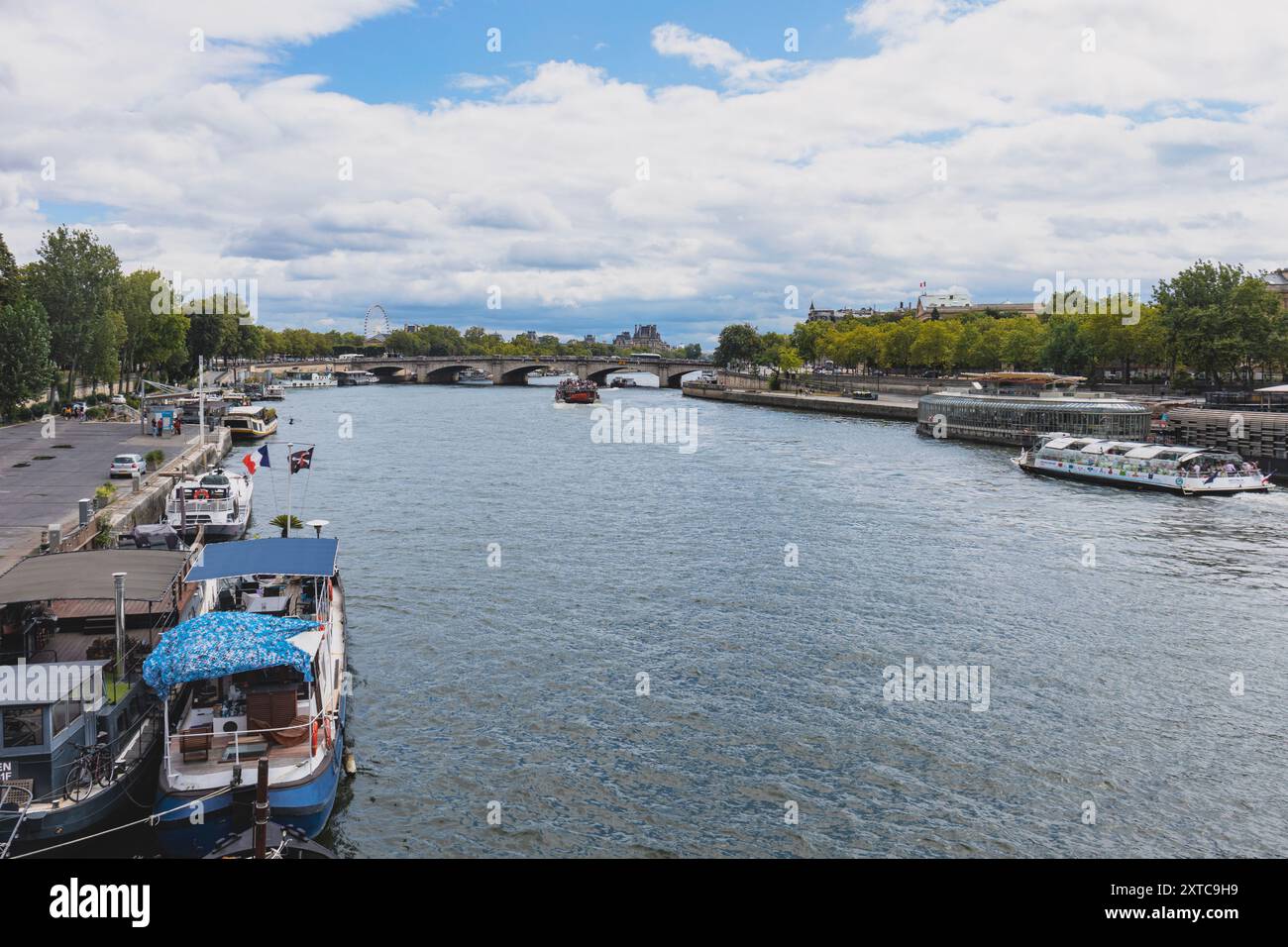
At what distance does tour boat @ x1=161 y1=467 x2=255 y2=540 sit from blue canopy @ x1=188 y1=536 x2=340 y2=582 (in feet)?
57.6

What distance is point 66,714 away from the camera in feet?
64.7

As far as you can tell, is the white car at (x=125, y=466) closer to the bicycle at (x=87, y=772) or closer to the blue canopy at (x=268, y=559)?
the blue canopy at (x=268, y=559)

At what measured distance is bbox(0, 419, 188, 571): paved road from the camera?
1542 inches

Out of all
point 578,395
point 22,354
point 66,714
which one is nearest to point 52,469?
point 22,354

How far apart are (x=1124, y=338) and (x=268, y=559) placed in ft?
371

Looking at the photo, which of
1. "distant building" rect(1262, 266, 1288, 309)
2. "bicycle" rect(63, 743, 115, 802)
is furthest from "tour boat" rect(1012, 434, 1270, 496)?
"distant building" rect(1262, 266, 1288, 309)

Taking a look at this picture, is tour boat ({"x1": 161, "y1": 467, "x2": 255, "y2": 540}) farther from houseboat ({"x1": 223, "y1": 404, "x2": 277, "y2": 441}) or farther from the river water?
houseboat ({"x1": 223, "y1": 404, "x2": 277, "y2": 441})

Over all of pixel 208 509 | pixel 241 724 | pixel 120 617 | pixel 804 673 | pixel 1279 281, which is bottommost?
pixel 804 673

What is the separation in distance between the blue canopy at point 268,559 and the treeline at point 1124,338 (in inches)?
3714

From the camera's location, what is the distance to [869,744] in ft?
79.5

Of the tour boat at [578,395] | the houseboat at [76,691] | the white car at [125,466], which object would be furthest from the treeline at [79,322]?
the houseboat at [76,691]

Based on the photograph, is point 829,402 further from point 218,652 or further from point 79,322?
point 218,652

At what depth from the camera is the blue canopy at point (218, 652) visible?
65.2 ft

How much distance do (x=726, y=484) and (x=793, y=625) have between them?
32376mm
